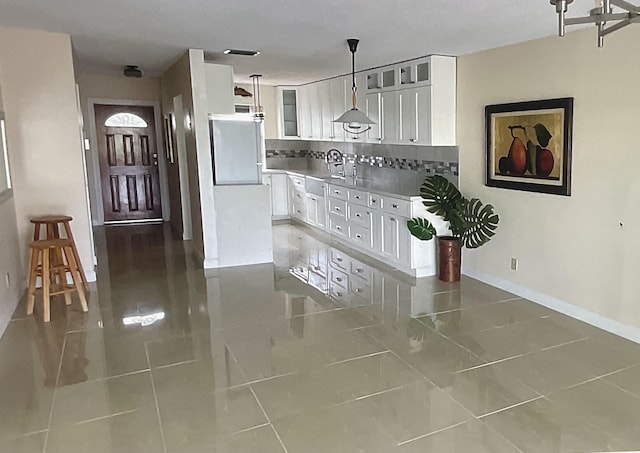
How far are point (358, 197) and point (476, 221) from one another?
1679mm

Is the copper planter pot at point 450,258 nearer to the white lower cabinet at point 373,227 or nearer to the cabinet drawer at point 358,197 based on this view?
the white lower cabinet at point 373,227

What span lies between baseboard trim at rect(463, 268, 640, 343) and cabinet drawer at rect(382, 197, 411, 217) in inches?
36.3

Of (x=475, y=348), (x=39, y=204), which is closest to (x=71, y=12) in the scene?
(x=39, y=204)

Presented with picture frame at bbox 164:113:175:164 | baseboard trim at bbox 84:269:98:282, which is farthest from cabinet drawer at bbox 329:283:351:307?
picture frame at bbox 164:113:175:164

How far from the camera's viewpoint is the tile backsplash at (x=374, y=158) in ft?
18.6

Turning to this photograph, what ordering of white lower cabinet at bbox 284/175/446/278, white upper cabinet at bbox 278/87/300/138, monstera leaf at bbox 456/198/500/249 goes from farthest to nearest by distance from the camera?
white upper cabinet at bbox 278/87/300/138, white lower cabinet at bbox 284/175/446/278, monstera leaf at bbox 456/198/500/249

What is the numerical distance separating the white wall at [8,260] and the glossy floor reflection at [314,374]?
0.14 meters

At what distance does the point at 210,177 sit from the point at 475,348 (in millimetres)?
3362

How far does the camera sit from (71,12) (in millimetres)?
3604

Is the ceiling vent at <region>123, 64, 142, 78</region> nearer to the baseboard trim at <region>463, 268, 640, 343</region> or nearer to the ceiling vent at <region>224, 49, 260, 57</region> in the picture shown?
the ceiling vent at <region>224, 49, 260, 57</region>

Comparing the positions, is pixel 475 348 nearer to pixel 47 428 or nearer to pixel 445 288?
pixel 445 288

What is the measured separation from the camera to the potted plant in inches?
190

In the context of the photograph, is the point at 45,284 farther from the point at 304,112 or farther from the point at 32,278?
the point at 304,112

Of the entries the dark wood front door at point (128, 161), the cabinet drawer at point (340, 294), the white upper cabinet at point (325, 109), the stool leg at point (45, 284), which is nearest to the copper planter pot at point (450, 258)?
the cabinet drawer at point (340, 294)
